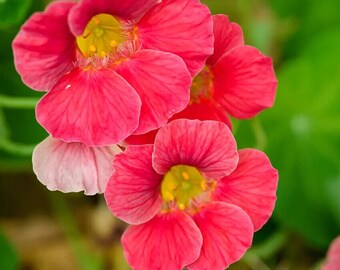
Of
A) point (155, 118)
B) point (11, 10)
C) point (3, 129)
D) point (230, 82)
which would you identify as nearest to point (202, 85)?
point (230, 82)

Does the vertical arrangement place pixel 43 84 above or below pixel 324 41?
above

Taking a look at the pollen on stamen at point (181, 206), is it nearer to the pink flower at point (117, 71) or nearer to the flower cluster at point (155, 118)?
the flower cluster at point (155, 118)


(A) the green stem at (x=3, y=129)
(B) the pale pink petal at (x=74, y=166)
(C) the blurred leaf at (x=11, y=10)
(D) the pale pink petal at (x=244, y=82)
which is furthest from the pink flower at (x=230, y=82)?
(A) the green stem at (x=3, y=129)

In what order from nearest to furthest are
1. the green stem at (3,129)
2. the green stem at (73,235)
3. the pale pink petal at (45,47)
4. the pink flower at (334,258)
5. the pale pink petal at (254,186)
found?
the pale pink petal at (45,47) → the pale pink petal at (254,186) → the pink flower at (334,258) → the green stem at (3,129) → the green stem at (73,235)

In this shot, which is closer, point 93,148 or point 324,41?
point 93,148

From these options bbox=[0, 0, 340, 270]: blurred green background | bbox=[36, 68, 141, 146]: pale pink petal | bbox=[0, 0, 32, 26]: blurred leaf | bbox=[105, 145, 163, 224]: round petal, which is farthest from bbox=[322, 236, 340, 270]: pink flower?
bbox=[0, 0, 32, 26]: blurred leaf

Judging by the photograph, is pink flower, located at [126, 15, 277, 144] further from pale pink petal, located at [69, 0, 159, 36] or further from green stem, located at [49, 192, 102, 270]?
green stem, located at [49, 192, 102, 270]

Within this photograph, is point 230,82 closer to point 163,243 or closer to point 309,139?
point 163,243

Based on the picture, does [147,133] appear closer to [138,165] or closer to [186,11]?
[138,165]

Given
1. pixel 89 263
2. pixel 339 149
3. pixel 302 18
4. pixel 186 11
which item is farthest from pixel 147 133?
pixel 302 18
